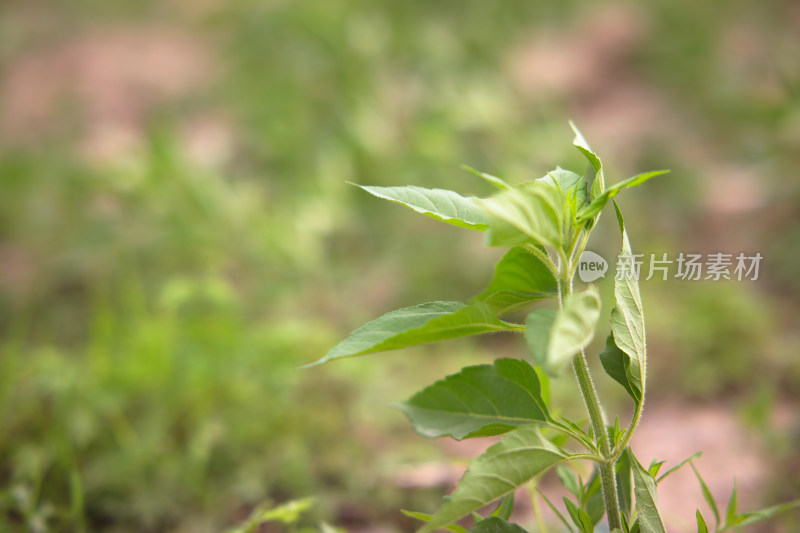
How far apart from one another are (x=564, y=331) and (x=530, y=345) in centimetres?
4

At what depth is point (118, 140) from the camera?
4020 millimetres

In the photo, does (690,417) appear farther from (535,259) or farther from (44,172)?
(44,172)

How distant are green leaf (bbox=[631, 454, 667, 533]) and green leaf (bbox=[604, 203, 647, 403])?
91 millimetres

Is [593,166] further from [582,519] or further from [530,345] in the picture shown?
[582,519]

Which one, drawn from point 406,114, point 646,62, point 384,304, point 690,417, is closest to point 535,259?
point 690,417

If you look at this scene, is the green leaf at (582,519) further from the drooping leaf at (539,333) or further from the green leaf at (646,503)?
the drooping leaf at (539,333)

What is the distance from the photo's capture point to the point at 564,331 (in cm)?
58

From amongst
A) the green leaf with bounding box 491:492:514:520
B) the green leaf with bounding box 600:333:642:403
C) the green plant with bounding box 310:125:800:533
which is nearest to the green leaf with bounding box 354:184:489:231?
the green plant with bounding box 310:125:800:533

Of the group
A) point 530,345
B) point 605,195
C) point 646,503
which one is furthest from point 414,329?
point 646,503

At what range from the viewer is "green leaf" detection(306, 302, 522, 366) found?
0.66 meters

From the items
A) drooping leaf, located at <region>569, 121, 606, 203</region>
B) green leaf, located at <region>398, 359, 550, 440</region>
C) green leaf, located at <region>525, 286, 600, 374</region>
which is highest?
drooping leaf, located at <region>569, 121, 606, 203</region>

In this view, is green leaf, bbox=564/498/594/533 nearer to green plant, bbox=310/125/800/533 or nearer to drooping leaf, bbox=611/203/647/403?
green plant, bbox=310/125/800/533

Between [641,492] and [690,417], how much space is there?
1207 mm

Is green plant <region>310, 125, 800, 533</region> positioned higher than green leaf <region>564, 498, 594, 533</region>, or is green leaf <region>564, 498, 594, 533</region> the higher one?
green plant <region>310, 125, 800, 533</region>
